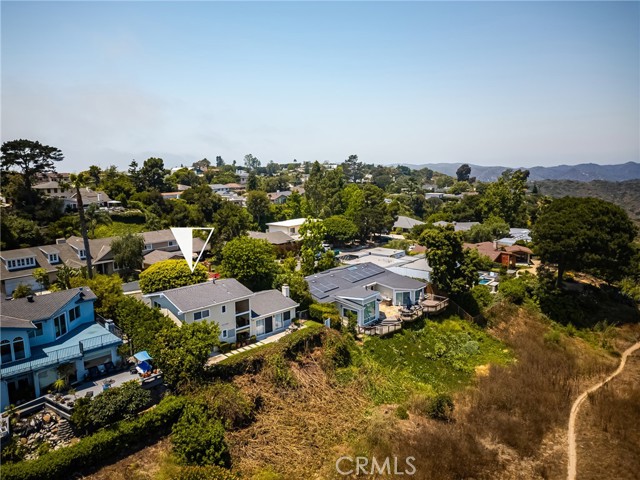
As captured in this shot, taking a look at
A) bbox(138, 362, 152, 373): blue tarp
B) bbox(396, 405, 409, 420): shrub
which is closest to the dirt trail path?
bbox(396, 405, 409, 420): shrub

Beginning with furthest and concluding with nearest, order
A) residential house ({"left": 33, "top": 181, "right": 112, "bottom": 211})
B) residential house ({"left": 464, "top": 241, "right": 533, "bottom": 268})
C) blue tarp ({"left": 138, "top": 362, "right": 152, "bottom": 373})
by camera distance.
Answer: residential house ({"left": 33, "top": 181, "right": 112, "bottom": 211})
residential house ({"left": 464, "top": 241, "right": 533, "bottom": 268})
blue tarp ({"left": 138, "top": 362, "right": 152, "bottom": 373})

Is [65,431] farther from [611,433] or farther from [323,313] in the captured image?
[611,433]

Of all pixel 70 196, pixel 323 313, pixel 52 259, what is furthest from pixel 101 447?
pixel 70 196

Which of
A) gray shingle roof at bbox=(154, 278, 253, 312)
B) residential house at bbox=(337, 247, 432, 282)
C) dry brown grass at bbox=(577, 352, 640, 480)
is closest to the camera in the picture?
dry brown grass at bbox=(577, 352, 640, 480)

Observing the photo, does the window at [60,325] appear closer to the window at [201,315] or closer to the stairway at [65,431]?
the stairway at [65,431]

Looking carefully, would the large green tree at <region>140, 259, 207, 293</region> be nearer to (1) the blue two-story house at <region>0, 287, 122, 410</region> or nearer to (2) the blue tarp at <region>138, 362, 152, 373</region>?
(1) the blue two-story house at <region>0, 287, 122, 410</region>

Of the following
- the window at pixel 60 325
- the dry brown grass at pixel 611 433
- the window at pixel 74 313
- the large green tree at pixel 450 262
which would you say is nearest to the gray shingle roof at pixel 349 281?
the large green tree at pixel 450 262

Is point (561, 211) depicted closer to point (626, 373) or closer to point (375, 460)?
point (626, 373)

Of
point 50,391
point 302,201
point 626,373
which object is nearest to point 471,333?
point 626,373
